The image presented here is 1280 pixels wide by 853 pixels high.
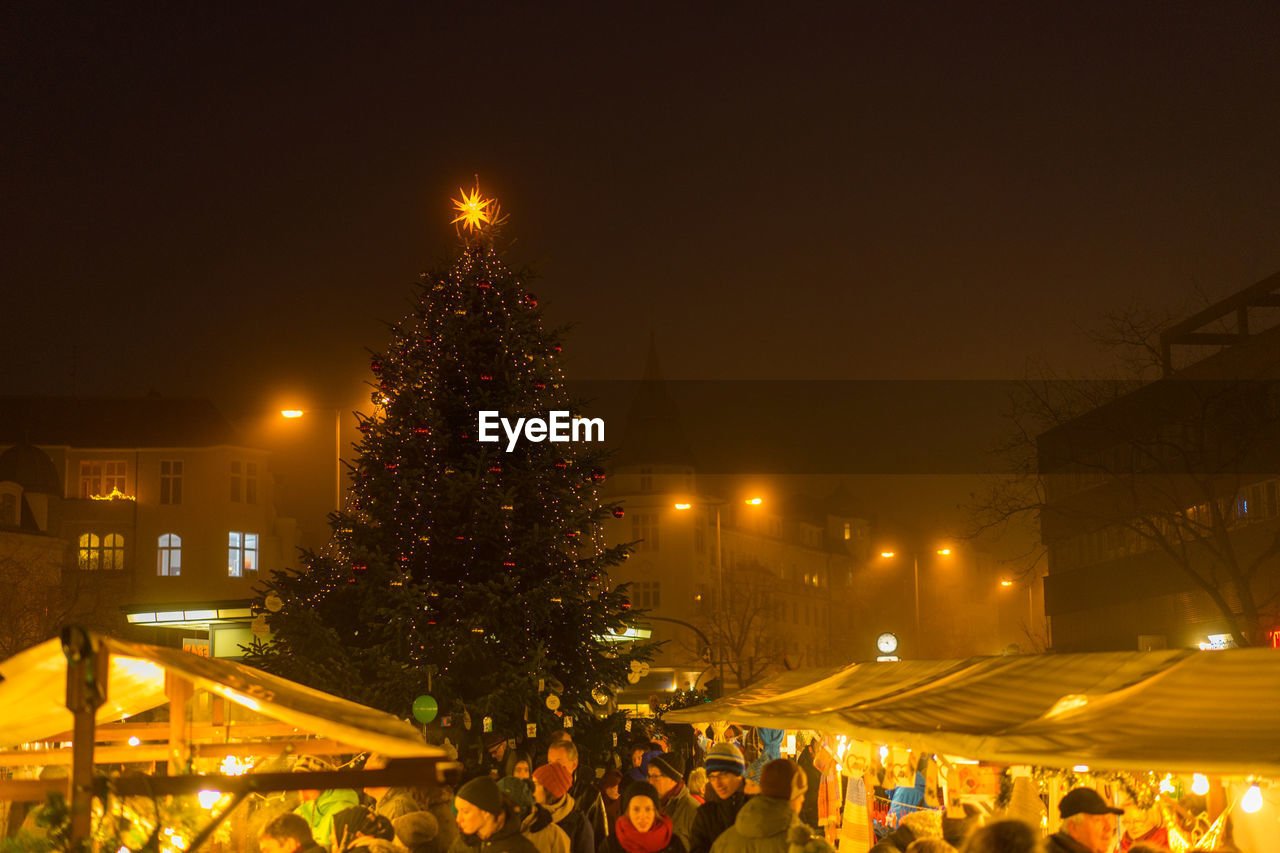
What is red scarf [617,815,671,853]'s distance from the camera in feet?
32.3

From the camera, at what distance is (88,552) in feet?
208

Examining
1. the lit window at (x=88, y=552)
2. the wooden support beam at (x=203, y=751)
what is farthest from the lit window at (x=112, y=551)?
the wooden support beam at (x=203, y=751)

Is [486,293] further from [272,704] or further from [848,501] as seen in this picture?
[848,501]

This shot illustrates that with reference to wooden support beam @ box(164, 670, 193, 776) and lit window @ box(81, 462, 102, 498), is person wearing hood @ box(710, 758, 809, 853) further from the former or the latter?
lit window @ box(81, 462, 102, 498)

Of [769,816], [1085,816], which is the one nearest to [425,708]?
[769,816]

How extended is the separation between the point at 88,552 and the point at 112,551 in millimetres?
957

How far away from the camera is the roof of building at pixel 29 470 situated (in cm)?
6172

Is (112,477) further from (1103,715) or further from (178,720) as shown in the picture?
(1103,715)

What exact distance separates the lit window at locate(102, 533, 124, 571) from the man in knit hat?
57837 millimetres

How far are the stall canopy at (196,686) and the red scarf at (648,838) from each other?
3.23m

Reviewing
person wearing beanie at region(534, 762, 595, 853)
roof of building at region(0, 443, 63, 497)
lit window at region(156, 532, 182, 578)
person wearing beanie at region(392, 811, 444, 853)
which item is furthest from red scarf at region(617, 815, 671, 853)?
lit window at region(156, 532, 182, 578)

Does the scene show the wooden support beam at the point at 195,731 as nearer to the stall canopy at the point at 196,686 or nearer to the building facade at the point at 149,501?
the stall canopy at the point at 196,686

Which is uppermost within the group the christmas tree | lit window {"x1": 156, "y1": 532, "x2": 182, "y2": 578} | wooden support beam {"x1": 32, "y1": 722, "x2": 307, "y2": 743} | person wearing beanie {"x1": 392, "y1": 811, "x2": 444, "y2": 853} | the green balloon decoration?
lit window {"x1": 156, "y1": 532, "x2": 182, "y2": 578}

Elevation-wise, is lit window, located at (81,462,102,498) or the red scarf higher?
lit window, located at (81,462,102,498)
